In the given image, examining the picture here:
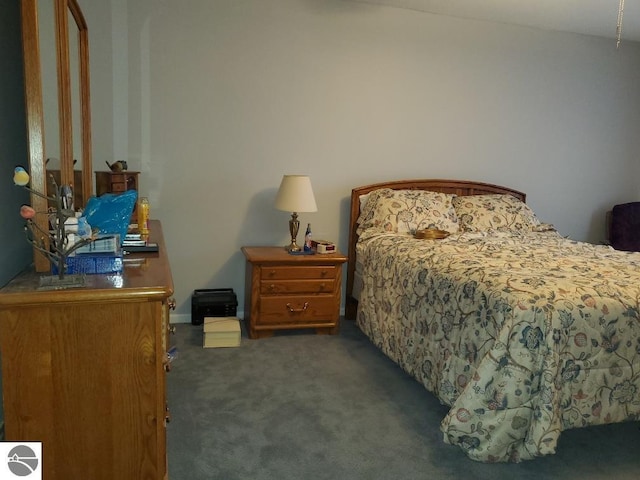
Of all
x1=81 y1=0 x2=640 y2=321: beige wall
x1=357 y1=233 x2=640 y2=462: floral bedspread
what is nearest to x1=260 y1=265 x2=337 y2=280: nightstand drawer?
x1=81 y1=0 x2=640 y2=321: beige wall

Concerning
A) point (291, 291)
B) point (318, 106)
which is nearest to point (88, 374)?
point (291, 291)

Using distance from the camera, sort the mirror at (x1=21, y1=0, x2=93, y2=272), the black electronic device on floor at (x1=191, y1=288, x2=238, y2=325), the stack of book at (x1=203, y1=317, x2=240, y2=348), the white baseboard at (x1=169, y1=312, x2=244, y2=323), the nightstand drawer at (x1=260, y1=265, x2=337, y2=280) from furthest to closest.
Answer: the white baseboard at (x1=169, y1=312, x2=244, y2=323) → the black electronic device on floor at (x1=191, y1=288, x2=238, y2=325) → the nightstand drawer at (x1=260, y1=265, x2=337, y2=280) → the stack of book at (x1=203, y1=317, x2=240, y2=348) → the mirror at (x1=21, y1=0, x2=93, y2=272)

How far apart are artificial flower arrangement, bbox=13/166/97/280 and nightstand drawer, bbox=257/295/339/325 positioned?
1702 mm

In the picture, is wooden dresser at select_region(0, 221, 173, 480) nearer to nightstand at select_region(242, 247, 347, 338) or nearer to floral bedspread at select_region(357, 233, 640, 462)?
floral bedspread at select_region(357, 233, 640, 462)

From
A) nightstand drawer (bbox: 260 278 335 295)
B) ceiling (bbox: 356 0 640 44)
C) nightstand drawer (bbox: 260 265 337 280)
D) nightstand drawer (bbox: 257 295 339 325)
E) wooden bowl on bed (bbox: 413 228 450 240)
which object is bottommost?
nightstand drawer (bbox: 257 295 339 325)

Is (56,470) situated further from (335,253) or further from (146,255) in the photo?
(335,253)

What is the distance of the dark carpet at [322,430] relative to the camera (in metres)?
1.87

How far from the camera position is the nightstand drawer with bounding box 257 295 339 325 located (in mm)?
3176

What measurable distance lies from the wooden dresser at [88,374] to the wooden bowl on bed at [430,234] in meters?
2.05

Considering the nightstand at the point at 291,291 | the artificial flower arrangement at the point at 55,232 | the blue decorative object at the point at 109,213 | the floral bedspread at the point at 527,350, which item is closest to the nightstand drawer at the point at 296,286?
the nightstand at the point at 291,291

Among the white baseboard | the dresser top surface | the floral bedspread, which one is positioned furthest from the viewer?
the white baseboard

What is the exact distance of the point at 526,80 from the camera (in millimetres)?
4020

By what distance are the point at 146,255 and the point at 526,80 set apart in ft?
11.4

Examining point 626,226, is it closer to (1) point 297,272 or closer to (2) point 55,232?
(1) point 297,272
